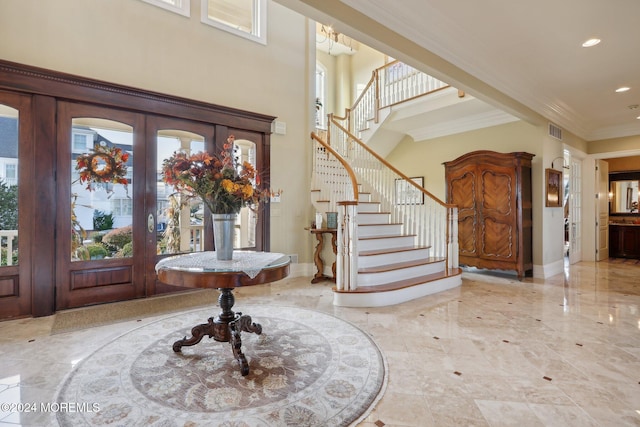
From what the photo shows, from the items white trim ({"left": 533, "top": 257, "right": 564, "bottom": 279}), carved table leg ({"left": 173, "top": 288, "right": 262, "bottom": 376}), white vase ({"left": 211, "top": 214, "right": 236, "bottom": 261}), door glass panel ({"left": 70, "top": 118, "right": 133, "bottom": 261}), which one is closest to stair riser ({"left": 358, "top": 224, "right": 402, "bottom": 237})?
white trim ({"left": 533, "top": 257, "right": 564, "bottom": 279})

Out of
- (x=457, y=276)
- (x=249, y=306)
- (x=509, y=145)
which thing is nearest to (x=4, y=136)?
(x=249, y=306)

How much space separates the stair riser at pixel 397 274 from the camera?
3892 millimetres

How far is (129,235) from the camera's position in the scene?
12.4 ft

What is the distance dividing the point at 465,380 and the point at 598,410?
683 mm

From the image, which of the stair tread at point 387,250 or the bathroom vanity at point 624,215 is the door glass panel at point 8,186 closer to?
the stair tread at point 387,250

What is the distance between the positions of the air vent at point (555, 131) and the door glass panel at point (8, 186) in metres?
7.62

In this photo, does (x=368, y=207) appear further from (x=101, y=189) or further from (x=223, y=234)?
(x=101, y=189)

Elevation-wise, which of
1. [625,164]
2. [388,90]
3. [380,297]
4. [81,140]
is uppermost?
[388,90]

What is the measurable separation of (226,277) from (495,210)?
4848 mm

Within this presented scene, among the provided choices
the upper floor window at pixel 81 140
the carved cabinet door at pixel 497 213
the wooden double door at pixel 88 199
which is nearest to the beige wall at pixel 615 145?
the carved cabinet door at pixel 497 213

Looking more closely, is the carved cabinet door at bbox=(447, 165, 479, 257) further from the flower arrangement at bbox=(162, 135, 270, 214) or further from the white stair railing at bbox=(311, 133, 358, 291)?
the flower arrangement at bbox=(162, 135, 270, 214)

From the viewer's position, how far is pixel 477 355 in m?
2.41

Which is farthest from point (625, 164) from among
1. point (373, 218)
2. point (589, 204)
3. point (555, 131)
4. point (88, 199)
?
point (88, 199)

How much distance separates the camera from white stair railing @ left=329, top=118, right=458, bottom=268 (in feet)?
16.2
